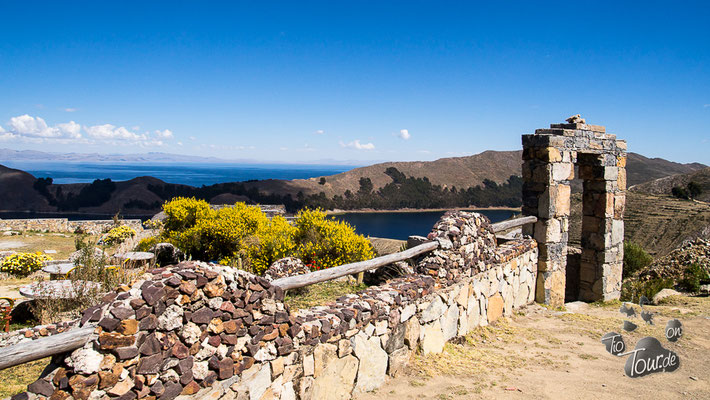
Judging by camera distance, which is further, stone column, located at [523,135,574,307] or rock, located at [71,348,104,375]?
stone column, located at [523,135,574,307]

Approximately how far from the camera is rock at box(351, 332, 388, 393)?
14.6 ft

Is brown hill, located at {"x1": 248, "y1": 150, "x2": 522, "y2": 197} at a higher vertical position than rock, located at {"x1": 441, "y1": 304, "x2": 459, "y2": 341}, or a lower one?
higher

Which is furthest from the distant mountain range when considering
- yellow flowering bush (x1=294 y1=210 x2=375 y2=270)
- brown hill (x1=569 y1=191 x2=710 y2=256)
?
yellow flowering bush (x1=294 y1=210 x2=375 y2=270)

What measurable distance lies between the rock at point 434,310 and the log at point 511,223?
6.64 ft

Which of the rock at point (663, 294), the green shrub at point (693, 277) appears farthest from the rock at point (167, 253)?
the green shrub at point (693, 277)

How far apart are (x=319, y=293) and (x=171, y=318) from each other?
5.25 m

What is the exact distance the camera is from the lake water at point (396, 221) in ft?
163

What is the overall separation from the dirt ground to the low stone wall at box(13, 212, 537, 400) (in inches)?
12.9

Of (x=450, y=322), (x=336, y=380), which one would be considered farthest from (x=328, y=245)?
(x=336, y=380)

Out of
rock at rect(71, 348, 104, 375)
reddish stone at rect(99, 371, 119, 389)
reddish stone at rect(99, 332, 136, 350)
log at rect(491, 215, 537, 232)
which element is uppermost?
log at rect(491, 215, 537, 232)

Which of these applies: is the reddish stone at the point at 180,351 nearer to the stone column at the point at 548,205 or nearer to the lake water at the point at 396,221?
the stone column at the point at 548,205

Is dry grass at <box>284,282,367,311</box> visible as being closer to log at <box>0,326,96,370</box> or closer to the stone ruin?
the stone ruin

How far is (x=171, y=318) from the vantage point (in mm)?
3043

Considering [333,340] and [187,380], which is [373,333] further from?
[187,380]
